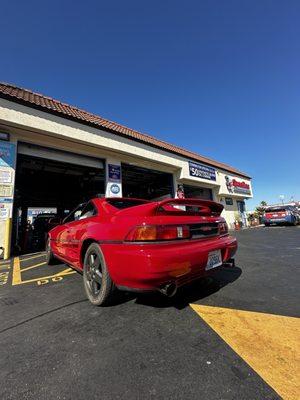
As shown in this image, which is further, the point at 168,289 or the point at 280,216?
the point at 280,216

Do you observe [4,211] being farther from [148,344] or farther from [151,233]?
[148,344]

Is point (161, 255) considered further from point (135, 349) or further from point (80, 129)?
point (80, 129)

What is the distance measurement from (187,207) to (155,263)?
1.20 meters

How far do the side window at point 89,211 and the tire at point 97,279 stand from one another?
22.3 inches


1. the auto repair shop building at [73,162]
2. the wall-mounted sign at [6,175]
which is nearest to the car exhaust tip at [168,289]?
the auto repair shop building at [73,162]

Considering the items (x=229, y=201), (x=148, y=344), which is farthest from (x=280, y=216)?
(x=148, y=344)

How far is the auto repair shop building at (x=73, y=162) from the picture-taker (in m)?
8.15

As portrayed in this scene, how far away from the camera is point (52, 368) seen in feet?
5.73

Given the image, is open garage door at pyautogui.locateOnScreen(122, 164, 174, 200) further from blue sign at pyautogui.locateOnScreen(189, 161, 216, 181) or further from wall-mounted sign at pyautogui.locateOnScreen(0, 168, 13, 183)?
wall-mounted sign at pyautogui.locateOnScreen(0, 168, 13, 183)

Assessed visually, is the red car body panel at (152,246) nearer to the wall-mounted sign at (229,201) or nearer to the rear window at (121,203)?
the rear window at (121,203)

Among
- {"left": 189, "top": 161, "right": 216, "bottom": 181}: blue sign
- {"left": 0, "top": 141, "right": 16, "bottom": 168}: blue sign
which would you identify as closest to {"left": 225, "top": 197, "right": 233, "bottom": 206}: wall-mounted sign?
{"left": 189, "top": 161, "right": 216, "bottom": 181}: blue sign

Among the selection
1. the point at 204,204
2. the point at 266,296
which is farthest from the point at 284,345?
the point at 204,204

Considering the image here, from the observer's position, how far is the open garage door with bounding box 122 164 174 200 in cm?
1470

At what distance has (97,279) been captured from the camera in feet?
9.55
